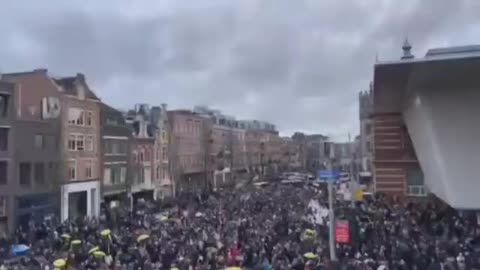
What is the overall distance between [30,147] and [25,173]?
71.4 inches

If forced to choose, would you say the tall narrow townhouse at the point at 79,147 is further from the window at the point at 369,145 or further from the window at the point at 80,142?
the window at the point at 369,145

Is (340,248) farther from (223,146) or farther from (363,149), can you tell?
(363,149)

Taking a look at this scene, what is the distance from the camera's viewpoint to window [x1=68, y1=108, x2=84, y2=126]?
46.2 metres

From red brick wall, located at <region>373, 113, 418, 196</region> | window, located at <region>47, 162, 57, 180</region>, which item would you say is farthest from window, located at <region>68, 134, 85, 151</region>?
red brick wall, located at <region>373, 113, 418, 196</region>

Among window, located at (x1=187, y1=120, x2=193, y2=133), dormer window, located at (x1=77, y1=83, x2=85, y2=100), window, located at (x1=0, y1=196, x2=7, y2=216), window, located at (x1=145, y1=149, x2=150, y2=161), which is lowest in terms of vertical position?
window, located at (x1=0, y1=196, x2=7, y2=216)

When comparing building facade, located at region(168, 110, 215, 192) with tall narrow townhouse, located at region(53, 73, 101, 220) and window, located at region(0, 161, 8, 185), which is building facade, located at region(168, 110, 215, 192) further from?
window, located at region(0, 161, 8, 185)

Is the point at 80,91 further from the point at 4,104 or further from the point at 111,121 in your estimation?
the point at 4,104

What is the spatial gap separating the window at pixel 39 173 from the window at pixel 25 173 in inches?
31.5

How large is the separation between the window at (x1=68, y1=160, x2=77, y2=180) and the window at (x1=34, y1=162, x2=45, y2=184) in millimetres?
3185

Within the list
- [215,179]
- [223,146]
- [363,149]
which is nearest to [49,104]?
[215,179]

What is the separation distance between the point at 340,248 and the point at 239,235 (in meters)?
5.50

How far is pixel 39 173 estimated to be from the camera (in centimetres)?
4219

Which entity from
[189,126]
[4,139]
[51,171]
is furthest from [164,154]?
[4,139]

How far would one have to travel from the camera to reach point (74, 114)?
46750 millimetres
